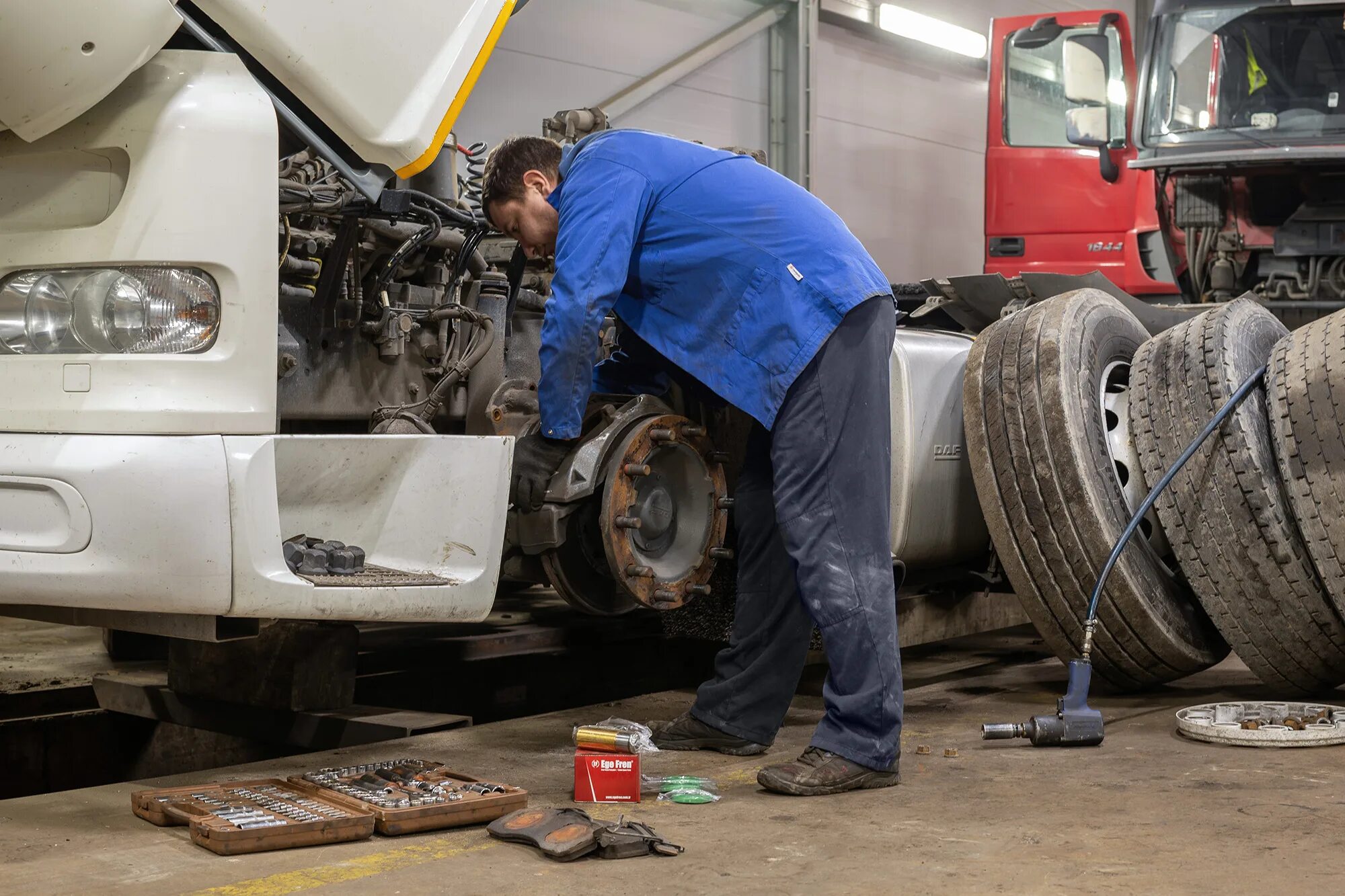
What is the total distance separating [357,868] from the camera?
2.12 meters

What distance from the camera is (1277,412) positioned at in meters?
3.30

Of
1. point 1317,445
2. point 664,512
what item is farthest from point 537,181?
point 1317,445

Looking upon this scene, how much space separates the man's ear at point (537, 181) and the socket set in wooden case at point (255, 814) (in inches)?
48.7

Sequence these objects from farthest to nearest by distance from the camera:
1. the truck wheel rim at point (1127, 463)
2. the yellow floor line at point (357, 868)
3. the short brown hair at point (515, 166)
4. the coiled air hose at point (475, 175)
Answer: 1. the coiled air hose at point (475, 175)
2. the truck wheel rim at point (1127, 463)
3. the short brown hair at point (515, 166)
4. the yellow floor line at point (357, 868)

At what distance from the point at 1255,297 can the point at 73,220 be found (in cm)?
516

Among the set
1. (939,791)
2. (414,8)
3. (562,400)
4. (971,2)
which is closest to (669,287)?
(562,400)

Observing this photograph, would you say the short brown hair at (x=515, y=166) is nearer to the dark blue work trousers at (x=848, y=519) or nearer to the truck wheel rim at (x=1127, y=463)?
the dark blue work trousers at (x=848, y=519)

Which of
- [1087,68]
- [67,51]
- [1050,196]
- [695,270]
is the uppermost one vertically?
[1087,68]

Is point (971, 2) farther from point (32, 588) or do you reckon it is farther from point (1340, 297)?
point (32, 588)

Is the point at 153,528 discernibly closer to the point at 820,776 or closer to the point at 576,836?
the point at 576,836

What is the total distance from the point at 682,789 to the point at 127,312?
1.25 m

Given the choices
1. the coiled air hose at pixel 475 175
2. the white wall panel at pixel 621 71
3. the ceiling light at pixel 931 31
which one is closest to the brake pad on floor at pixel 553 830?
the coiled air hose at pixel 475 175

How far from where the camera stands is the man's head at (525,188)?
9.53ft

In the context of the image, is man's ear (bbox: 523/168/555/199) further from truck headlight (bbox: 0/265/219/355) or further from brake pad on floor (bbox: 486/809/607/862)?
brake pad on floor (bbox: 486/809/607/862)
